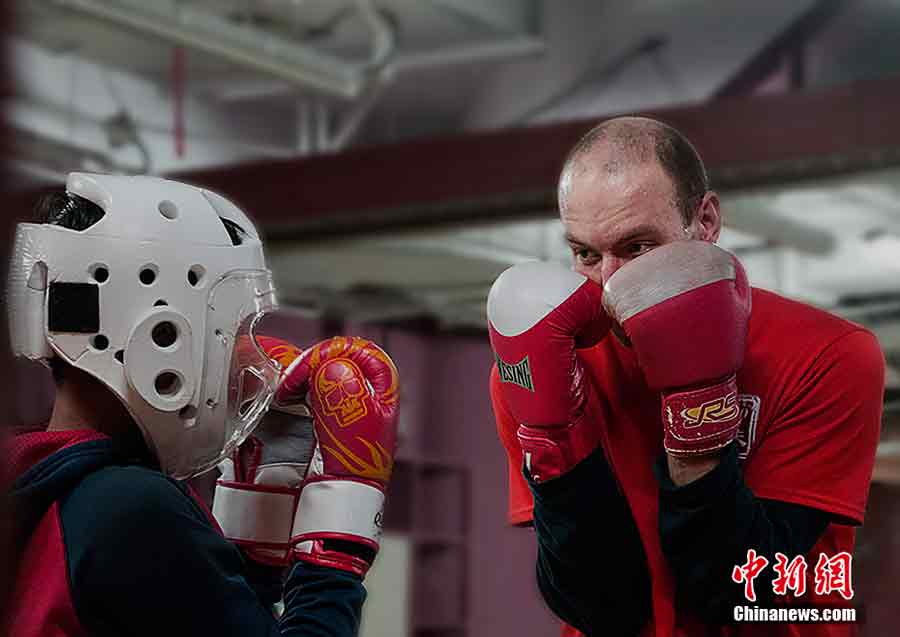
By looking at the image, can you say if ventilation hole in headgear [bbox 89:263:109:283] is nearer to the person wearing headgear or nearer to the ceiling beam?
the person wearing headgear

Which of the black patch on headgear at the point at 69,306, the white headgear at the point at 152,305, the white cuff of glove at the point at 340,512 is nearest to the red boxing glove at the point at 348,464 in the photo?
the white cuff of glove at the point at 340,512

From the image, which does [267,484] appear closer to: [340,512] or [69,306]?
[340,512]

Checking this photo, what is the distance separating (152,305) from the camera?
56.7 inches

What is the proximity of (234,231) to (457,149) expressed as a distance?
3.79m

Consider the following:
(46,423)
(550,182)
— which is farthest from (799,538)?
(550,182)

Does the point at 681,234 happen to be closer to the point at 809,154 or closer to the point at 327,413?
the point at 327,413

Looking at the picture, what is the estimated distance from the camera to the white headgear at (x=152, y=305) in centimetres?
142

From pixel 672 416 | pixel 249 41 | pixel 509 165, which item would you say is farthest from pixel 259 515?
pixel 249 41

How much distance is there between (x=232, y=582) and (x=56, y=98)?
223 inches

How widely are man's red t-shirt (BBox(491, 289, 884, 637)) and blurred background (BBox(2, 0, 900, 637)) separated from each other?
9.80ft

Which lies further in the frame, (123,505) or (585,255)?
(585,255)

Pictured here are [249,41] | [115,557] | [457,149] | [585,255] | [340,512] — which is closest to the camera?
[115,557]

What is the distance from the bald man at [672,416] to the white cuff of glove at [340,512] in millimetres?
191

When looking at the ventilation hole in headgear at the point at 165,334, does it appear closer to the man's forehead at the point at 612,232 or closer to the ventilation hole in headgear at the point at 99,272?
the ventilation hole in headgear at the point at 99,272
